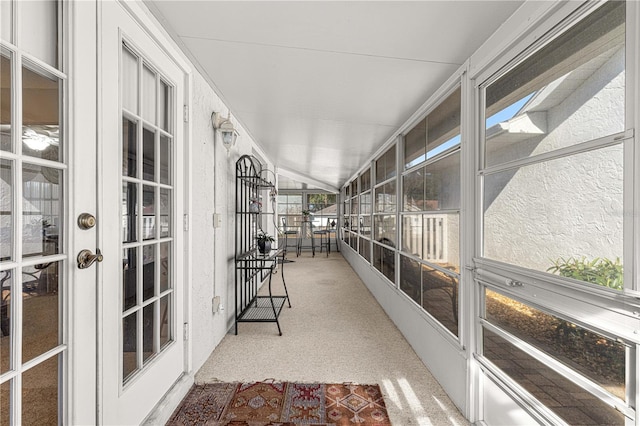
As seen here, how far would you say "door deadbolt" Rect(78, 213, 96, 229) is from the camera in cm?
104

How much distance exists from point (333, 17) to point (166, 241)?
149cm

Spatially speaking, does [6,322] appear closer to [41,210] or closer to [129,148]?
[41,210]

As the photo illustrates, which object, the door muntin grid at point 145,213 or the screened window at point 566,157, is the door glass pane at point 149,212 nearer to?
the door muntin grid at point 145,213

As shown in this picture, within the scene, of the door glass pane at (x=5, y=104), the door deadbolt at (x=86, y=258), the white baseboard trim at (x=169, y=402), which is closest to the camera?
the door glass pane at (x=5, y=104)

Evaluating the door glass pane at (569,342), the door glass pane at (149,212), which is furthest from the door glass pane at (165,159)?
the door glass pane at (569,342)

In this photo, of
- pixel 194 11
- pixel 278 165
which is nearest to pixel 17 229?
pixel 194 11

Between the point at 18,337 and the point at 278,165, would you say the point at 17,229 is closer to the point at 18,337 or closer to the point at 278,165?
the point at 18,337

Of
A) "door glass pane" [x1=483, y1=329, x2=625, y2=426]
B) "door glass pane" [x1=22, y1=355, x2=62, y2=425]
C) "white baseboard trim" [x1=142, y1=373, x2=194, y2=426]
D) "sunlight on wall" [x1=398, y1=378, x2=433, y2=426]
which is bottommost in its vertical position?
"sunlight on wall" [x1=398, y1=378, x2=433, y2=426]

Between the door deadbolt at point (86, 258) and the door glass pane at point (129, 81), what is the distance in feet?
2.23

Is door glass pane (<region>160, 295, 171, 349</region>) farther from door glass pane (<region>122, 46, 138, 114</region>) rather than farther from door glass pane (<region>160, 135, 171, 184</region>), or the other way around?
door glass pane (<region>122, 46, 138, 114</region>)

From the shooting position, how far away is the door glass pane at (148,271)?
1.45 meters

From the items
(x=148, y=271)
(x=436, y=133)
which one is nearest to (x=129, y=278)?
(x=148, y=271)

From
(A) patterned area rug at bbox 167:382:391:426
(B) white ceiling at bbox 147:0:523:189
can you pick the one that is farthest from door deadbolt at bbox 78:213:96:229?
(A) patterned area rug at bbox 167:382:391:426

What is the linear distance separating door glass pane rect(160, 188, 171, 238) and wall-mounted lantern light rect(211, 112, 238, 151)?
2.88ft
